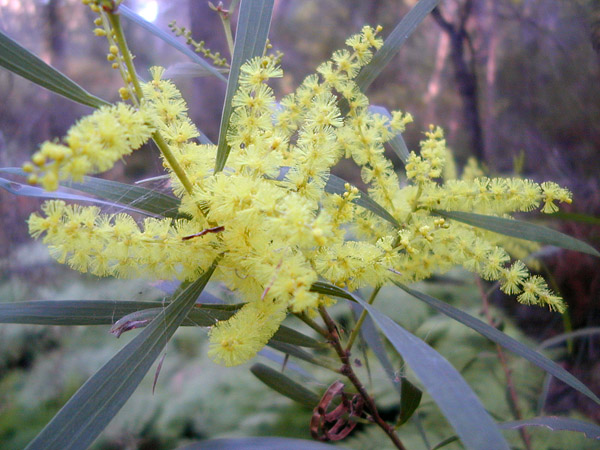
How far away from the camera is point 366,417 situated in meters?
1.02

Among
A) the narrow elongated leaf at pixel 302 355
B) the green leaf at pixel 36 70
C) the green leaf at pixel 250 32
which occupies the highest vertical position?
the green leaf at pixel 250 32

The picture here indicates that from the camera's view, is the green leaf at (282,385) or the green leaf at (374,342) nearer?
the green leaf at (282,385)

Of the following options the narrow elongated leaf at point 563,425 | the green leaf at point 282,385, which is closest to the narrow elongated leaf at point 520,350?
the narrow elongated leaf at point 563,425

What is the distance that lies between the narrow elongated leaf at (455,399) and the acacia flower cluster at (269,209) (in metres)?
0.15

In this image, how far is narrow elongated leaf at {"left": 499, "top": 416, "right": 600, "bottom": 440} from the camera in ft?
2.56

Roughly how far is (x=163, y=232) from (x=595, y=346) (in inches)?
75.2

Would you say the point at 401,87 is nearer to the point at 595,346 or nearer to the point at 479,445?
the point at 595,346

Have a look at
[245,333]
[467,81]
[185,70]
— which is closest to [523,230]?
[245,333]

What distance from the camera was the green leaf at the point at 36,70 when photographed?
1.97 feet

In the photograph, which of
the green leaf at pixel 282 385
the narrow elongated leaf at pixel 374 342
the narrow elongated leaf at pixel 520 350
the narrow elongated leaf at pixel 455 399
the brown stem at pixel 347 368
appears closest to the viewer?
the narrow elongated leaf at pixel 455 399

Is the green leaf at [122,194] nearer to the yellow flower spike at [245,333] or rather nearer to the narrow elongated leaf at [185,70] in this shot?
the yellow flower spike at [245,333]

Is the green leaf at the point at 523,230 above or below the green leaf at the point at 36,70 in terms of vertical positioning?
below

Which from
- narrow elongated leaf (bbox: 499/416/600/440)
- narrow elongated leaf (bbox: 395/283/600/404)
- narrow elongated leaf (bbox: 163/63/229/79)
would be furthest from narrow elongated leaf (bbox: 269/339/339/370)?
narrow elongated leaf (bbox: 163/63/229/79)

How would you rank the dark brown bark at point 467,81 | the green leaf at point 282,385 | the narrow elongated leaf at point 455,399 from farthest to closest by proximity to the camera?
the dark brown bark at point 467,81
the green leaf at point 282,385
the narrow elongated leaf at point 455,399
